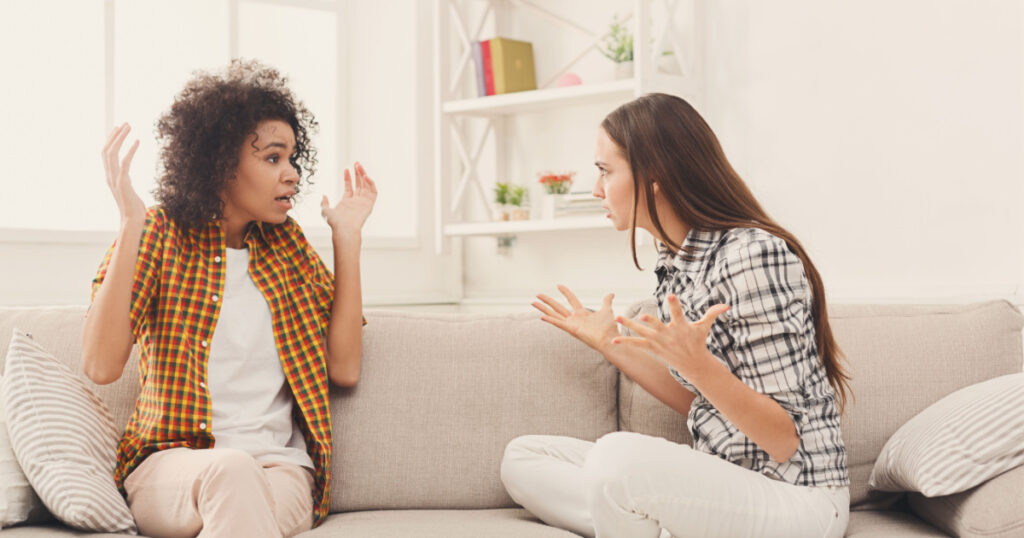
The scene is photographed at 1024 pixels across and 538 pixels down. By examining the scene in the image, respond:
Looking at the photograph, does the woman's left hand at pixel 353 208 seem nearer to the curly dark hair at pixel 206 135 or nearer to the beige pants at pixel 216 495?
the curly dark hair at pixel 206 135

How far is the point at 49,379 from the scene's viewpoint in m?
1.75

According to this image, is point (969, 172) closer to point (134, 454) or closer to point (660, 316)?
point (660, 316)

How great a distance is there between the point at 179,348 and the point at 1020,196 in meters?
2.08

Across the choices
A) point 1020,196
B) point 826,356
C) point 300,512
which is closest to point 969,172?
point 1020,196

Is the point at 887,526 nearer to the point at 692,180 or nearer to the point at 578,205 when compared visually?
the point at 692,180

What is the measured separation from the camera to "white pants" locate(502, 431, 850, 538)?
154 centimetres

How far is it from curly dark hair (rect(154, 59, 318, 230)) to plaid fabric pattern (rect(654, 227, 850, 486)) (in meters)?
0.90

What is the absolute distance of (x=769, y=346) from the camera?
1.59 meters

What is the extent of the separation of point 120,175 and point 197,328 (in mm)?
307

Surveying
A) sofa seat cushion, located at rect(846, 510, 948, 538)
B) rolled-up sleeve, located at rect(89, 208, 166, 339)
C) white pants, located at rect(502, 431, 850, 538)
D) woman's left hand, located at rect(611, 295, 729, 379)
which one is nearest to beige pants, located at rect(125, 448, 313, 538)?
rolled-up sleeve, located at rect(89, 208, 166, 339)

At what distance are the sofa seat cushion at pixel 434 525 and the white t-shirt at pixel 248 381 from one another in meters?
0.16

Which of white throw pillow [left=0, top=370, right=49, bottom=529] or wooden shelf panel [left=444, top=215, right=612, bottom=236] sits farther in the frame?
wooden shelf panel [left=444, top=215, right=612, bottom=236]

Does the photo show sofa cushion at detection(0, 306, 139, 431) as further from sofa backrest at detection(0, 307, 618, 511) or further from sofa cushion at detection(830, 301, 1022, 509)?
sofa cushion at detection(830, 301, 1022, 509)

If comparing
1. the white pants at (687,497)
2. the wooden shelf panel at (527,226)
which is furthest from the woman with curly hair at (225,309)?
the wooden shelf panel at (527,226)
